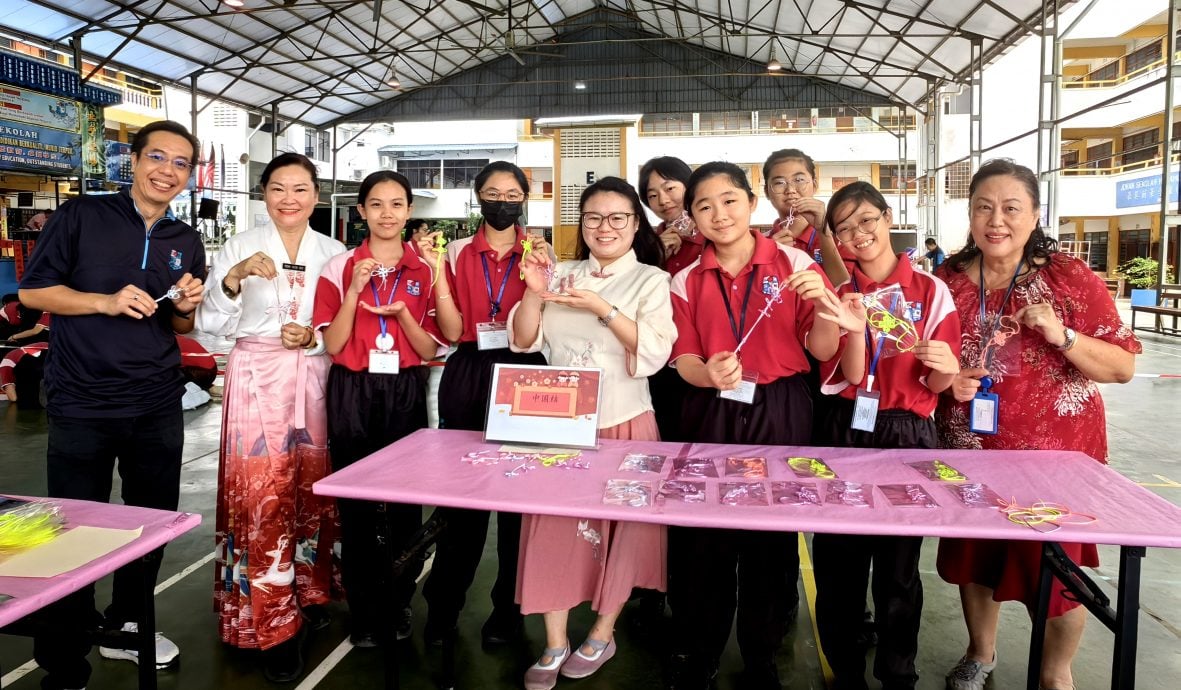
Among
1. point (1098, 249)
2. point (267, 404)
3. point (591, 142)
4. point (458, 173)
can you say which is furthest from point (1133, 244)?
point (267, 404)

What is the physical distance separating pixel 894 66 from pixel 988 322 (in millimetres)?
15515

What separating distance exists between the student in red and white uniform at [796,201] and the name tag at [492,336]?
1082 mm

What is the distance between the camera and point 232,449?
2.35 m

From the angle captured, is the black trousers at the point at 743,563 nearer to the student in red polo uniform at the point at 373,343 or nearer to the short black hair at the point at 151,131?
the student in red polo uniform at the point at 373,343

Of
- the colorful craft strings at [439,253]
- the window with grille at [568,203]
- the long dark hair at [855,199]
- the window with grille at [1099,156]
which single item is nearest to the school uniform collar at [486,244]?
the colorful craft strings at [439,253]

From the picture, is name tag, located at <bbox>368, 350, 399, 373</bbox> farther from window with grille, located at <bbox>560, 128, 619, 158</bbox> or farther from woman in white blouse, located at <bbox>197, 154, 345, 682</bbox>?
window with grille, located at <bbox>560, 128, 619, 158</bbox>

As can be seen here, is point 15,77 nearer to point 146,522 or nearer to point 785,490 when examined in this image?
point 146,522

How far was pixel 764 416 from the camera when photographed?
7.32ft

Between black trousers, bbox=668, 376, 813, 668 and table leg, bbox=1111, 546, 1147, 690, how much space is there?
81 centimetres

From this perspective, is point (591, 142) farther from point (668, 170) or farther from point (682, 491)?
point (682, 491)

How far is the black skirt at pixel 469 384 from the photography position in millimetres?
2490

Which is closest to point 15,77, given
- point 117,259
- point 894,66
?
point 117,259

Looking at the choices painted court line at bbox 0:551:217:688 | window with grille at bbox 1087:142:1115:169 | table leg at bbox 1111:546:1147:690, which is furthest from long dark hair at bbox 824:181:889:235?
window with grille at bbox 1087:142:1115:169

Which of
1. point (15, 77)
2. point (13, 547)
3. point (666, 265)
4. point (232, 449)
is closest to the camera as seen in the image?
point (13, 547)
